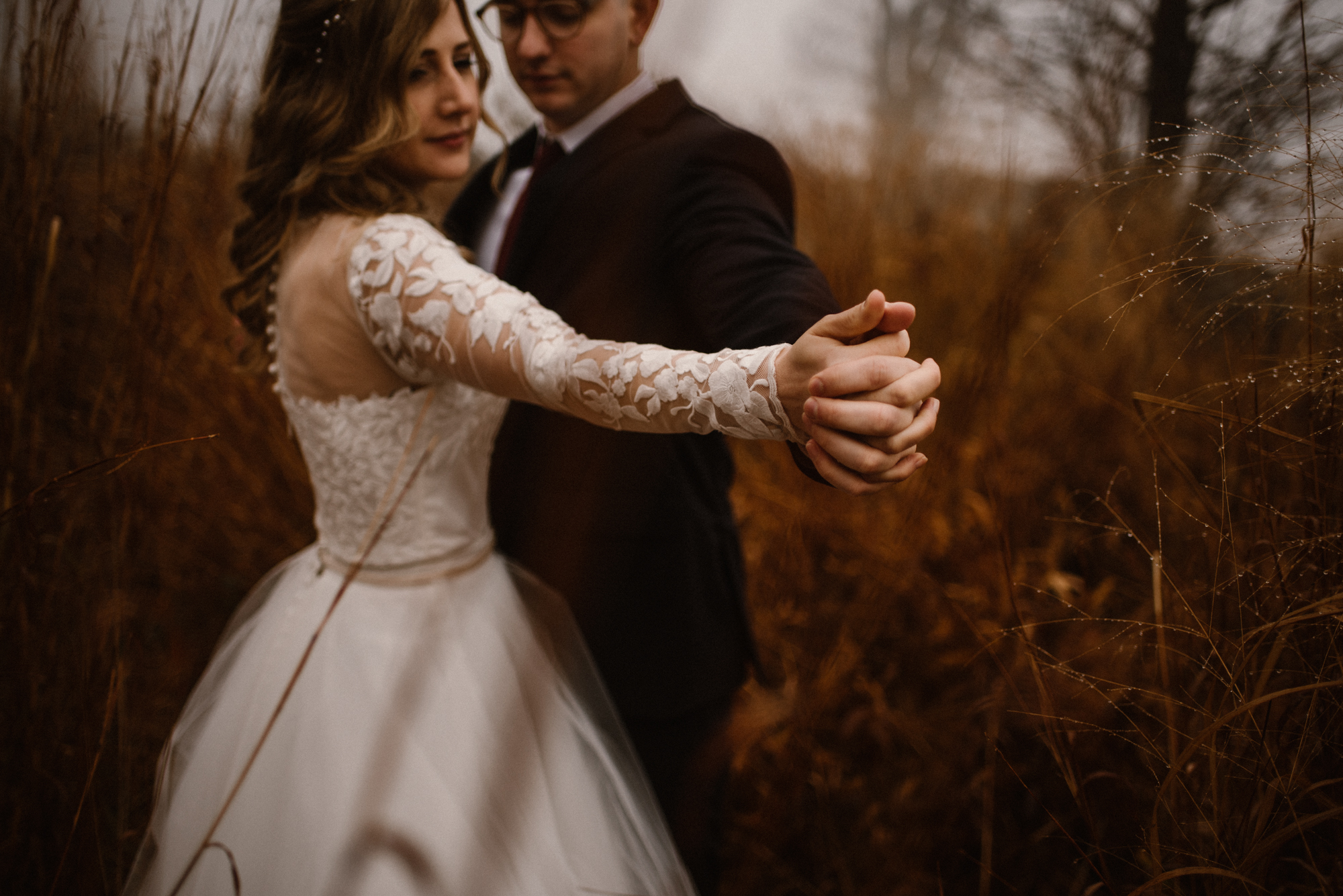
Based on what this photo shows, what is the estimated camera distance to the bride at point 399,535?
2.72ft

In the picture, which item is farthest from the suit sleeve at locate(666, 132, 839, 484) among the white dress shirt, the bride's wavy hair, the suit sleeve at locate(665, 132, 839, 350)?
the bride's wavy hair

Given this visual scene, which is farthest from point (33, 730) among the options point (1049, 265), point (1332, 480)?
point (1049, 265)

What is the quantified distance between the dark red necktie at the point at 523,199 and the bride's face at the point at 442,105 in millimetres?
159

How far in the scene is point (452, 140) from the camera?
1184 mm

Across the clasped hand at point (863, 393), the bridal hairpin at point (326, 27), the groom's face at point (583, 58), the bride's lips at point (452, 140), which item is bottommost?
the clasped hand at point (863, 393)

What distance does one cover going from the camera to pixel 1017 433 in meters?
2.42

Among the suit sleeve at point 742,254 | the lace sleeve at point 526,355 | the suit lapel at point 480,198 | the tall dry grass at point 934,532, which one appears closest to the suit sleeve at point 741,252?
the suit sleeve at point 742,254

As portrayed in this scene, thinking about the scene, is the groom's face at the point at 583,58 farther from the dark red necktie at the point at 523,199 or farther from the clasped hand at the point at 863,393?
the clasped hand at the point at 863,393

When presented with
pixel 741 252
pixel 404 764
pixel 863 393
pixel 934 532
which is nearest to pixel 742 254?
pixel 741 252

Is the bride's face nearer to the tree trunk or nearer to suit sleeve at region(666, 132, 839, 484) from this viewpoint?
suit sleeve at region(666, 132, 839, 484)

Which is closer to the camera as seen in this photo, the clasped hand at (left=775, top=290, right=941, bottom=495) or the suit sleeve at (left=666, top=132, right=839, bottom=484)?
the clasped hand at (left=775, top=290, right=941, bottom=495)

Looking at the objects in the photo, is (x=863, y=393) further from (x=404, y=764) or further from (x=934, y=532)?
(x=934, y=532)

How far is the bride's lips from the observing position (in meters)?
1.16

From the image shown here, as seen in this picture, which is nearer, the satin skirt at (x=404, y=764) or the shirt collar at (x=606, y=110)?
the satin skirt at (x=404, y=764)
